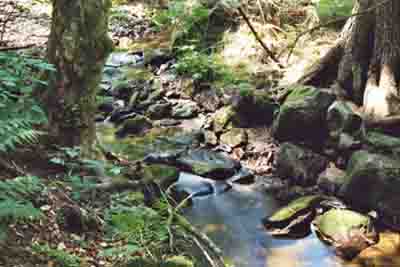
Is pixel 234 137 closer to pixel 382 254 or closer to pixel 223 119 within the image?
pixel 223 119

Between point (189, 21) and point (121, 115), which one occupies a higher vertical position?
point (189, 21)

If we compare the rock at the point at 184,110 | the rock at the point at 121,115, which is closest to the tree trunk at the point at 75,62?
the rock at the point at 121,115

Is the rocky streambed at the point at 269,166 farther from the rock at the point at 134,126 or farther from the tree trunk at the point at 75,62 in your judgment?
the tree trunk at the point at 75,62

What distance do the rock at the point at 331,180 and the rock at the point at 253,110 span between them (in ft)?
5.44

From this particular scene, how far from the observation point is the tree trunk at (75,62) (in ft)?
15.7

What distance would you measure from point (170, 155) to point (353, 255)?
296 cm

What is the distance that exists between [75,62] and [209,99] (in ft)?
14.7

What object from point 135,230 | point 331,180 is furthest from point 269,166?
point 135,230

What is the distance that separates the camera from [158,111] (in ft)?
29.4

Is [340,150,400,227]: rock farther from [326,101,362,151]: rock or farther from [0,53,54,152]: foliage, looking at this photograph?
[0,53,54,152]: foliage

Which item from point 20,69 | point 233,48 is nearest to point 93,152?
point 20,69

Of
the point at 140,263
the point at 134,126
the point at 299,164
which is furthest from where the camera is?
the point at 134,126

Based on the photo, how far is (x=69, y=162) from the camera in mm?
4477

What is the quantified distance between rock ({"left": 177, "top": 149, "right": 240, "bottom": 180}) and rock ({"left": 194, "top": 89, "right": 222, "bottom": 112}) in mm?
1473
